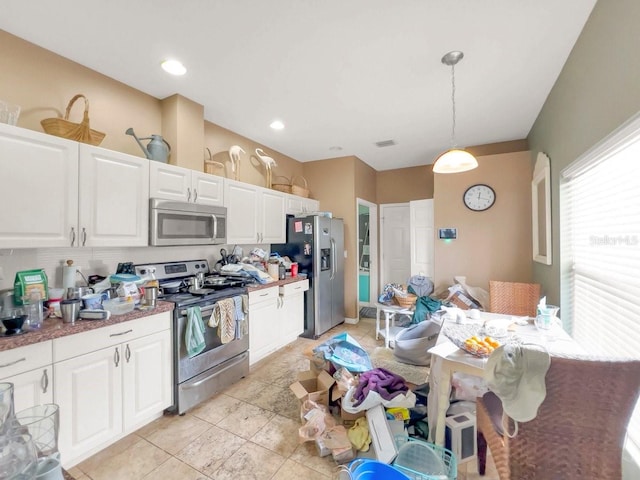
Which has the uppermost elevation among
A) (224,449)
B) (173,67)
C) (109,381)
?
(173,67)

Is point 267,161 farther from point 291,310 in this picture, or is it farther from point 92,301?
point 92,301

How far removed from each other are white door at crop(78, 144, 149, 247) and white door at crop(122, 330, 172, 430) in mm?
784

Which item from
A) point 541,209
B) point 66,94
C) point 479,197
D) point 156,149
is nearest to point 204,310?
point 156,149

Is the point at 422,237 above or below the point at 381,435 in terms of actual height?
above

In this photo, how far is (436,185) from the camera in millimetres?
3959

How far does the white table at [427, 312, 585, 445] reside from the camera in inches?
58.3

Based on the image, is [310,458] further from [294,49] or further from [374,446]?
[294,49]

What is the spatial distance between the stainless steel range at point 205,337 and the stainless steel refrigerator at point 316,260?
1.07 meters

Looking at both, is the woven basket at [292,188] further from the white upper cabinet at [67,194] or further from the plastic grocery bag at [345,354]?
the plastic grocery bag at [345,354]

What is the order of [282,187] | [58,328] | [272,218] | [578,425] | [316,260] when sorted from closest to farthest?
[578,425]
[58,328]
[272,218]
[316,260]
[282,187]

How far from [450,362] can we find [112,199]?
100 inches

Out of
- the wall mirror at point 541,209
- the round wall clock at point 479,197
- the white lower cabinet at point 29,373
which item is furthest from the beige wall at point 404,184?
the white lower cabinet at point 29,373

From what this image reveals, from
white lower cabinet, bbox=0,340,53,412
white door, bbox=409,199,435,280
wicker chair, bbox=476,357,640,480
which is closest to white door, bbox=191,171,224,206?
white lower cabinet, bbox=0,340,53,412

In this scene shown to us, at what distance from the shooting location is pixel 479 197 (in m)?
3.72
